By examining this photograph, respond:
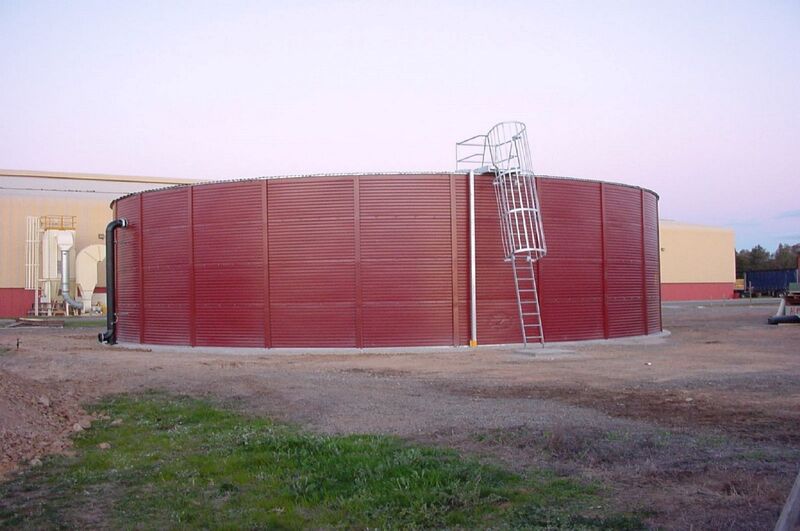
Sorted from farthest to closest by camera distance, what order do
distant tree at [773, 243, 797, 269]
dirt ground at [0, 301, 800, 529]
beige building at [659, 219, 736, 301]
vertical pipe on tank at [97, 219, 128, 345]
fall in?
distant tree at [773, 243, 797, 269], beige building at [659, 219, 736, 301], vertical pipe on tank at [97, 219, 128, 345], dirt ground at [0, 301, 800, 529]

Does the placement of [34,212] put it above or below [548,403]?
above

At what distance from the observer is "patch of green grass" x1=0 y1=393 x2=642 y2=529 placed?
6.50m

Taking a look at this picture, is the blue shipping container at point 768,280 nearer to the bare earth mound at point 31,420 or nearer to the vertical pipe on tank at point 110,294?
the vertical pipe on tank at point 110,294

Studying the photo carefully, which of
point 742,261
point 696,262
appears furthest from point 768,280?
point 742,261

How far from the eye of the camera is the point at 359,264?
23875mm

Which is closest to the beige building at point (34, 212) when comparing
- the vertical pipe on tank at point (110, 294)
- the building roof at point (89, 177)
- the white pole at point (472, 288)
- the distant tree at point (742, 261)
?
the building roof at point (89, 177)

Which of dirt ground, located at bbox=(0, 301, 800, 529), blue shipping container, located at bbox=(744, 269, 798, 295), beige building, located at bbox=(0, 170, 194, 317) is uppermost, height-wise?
beige building, located at bbox=(0, 170, 194, 317)

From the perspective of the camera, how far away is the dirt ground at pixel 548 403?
23.9 feet

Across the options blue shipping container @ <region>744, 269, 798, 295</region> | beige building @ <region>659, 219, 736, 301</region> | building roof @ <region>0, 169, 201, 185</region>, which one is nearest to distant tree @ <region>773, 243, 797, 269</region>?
blue shipping container @ <region>744, 269, 798, 295</region>

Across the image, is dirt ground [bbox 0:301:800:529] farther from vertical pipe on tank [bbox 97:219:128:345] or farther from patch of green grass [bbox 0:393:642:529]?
vertical pipe on tank [bbox 97:219:128:345]

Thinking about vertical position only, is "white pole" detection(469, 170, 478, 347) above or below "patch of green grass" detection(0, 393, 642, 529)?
above

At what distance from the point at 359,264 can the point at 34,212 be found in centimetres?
4176

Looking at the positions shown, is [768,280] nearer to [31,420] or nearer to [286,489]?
[31,420]

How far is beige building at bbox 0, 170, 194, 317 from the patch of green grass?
52039mm
